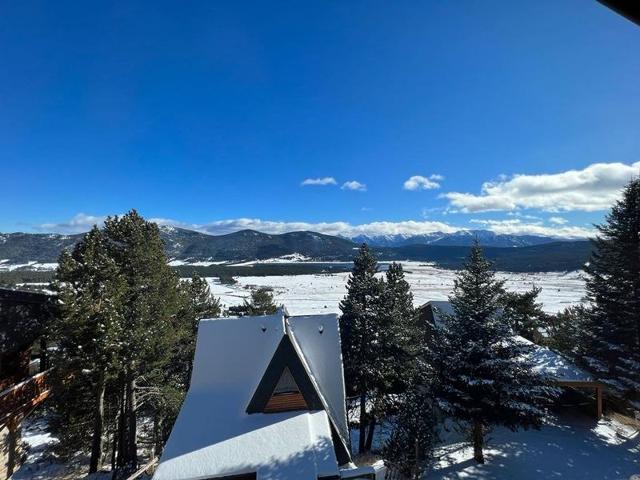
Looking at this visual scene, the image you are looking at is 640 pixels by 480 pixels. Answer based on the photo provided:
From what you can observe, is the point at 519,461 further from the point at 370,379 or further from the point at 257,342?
the point at 257,342

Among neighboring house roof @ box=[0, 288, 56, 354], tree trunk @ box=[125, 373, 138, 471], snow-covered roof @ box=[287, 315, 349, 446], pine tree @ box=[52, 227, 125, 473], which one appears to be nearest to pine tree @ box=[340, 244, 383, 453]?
snow-covered roof @ box=[287, 315, 349, 446]

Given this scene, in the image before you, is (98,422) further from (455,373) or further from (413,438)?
(455,373)

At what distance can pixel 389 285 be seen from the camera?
21.4 meters

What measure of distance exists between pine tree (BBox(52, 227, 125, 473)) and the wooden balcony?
64 centimetres

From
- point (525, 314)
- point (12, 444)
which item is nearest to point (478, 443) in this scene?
point (525, 314)

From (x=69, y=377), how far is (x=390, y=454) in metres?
13.5

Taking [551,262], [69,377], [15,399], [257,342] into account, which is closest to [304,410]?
[257,342]

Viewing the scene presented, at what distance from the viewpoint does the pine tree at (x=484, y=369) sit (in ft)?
45.4

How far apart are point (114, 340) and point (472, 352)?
47.9 ft

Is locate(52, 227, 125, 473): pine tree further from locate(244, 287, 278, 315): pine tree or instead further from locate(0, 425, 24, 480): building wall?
locate(244, 287, 278, 315): pine tree

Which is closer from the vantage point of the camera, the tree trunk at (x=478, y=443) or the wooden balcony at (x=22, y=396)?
the wooden balcony at (x=22, y=396)

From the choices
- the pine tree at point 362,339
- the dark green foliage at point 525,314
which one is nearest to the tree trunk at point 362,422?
the pine tree at point 362,339

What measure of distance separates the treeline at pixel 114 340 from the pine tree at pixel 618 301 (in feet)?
71.6

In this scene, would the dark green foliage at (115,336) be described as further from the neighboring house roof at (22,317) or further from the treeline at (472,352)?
the treeline at (472,352)
